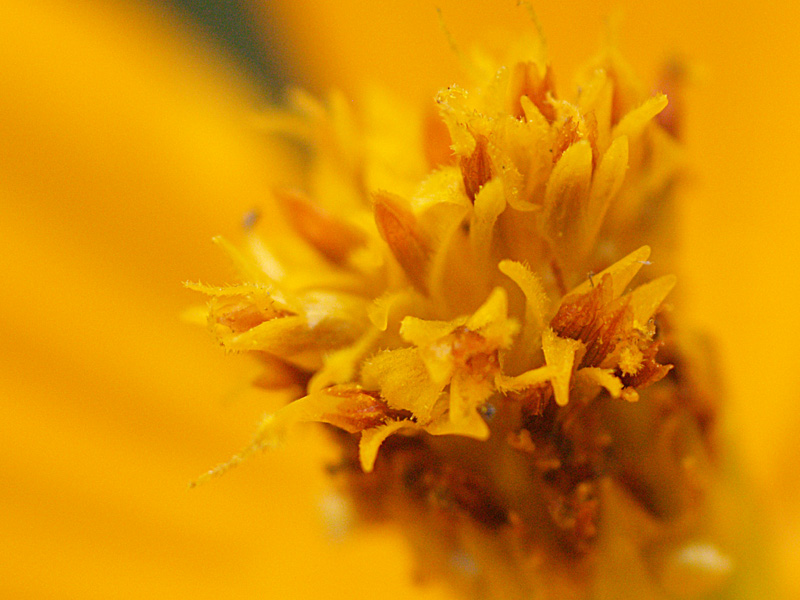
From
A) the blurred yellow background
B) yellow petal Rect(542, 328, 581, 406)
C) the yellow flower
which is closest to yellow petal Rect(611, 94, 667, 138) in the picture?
the yellow flower

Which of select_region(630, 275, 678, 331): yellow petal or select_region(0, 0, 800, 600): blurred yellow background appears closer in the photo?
select_region(630, 275, 678, 331): yellow petal

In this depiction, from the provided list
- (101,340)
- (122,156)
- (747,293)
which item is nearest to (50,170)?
(122,156)

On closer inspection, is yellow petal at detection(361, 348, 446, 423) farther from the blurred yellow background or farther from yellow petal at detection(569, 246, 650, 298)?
the blurred yellow background

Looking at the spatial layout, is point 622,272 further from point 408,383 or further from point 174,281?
point 174,281

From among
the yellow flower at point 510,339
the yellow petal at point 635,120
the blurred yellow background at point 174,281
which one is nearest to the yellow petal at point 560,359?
the yellow flower at point 510,339

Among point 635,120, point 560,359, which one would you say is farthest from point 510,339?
point 635,120

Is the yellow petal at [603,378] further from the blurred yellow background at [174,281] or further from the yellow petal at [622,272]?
the blurred yellow background at [174,281]
